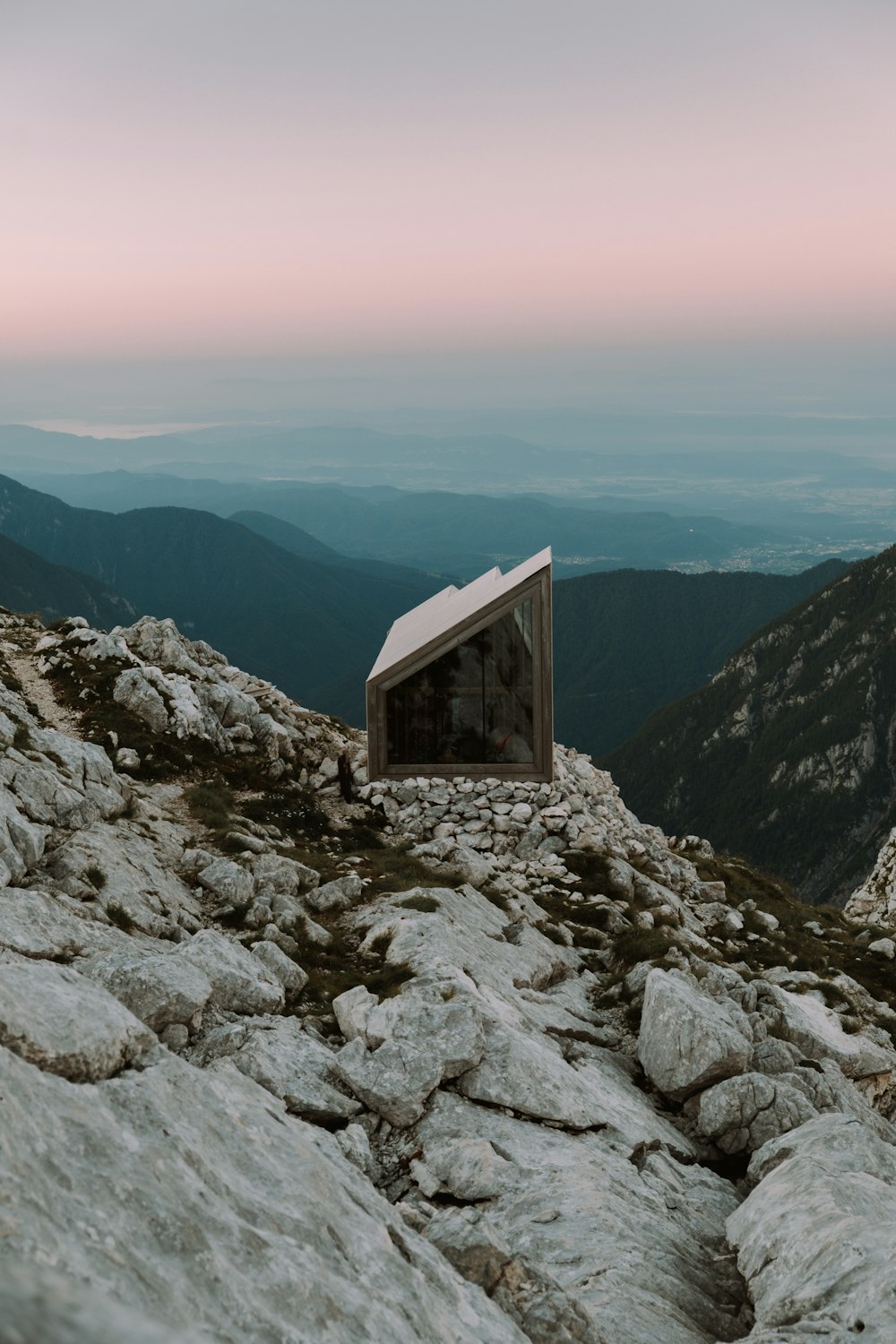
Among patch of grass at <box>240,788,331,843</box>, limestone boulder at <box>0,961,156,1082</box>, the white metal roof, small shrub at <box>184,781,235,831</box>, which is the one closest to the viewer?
limestone boulder at <box>0,961,156,1082</box>

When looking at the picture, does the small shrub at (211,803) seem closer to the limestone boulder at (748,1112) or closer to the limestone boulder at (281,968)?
the limestone boulder at (281,968)

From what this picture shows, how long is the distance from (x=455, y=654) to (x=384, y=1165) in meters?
19.9

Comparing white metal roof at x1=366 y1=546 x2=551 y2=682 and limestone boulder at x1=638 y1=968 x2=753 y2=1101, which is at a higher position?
white metal roof at x1=366 y1=546 x2=551 y2=682

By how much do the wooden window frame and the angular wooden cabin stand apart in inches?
1.2

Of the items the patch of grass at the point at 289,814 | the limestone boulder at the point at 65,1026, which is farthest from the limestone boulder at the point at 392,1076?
the patch of grass at the point at 289,814

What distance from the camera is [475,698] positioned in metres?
29.7

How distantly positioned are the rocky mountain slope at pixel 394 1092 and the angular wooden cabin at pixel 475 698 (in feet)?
14.6

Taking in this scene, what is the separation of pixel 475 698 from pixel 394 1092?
62.2ft

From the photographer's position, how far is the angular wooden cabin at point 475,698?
29328 mm

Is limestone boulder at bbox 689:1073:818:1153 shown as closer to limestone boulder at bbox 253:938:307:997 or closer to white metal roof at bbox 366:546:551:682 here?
limestone boulder at bbox 253:938:307:997

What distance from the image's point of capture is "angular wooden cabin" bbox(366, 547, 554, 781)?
2933 cm

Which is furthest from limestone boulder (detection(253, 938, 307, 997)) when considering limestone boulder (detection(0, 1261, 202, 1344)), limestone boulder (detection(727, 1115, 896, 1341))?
limestone boulder (detection(0, 1261, 202, 1344))

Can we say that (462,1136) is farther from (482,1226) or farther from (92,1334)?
(92,1334)

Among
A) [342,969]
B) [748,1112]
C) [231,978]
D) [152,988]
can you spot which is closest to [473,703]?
[342,969]
